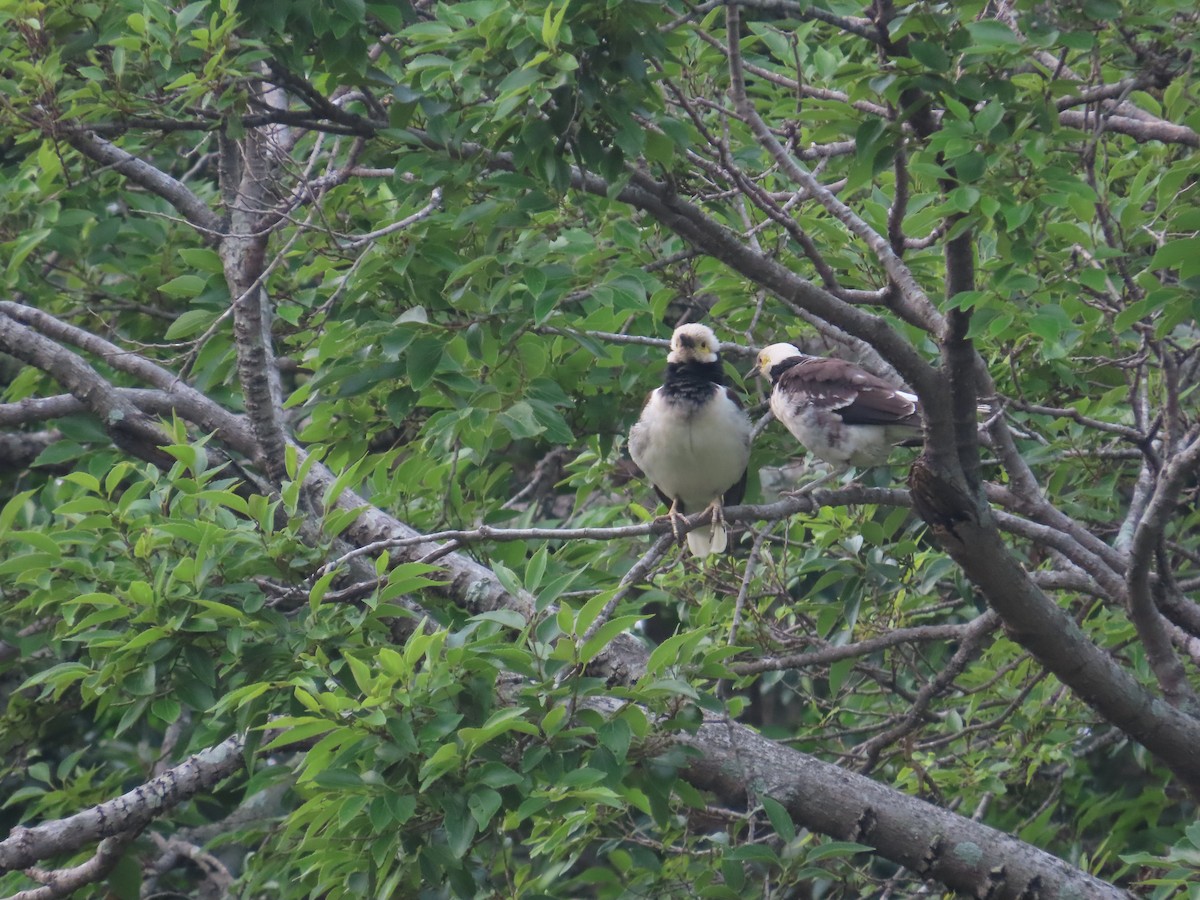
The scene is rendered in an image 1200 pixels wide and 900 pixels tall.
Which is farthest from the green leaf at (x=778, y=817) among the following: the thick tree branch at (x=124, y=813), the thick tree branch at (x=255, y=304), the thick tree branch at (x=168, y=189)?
the thick tree branch at (x=168, y=189)

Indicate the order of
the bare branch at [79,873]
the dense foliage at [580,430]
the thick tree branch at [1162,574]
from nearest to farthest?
the dense foliage at [580,430]
the thick tree branch at [1162,574]
the bare branch at [79,873]

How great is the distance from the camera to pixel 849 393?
4.68 metres

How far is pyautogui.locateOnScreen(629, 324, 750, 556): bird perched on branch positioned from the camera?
477cm

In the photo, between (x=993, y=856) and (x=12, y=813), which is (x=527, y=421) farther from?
(x=12, y=813)

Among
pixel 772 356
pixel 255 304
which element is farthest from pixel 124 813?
pixel 772 356

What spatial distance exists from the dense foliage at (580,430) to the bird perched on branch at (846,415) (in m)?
0.17

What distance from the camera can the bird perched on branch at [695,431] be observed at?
15.6ft

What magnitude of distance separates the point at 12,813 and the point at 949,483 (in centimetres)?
470

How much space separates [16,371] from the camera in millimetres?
6699

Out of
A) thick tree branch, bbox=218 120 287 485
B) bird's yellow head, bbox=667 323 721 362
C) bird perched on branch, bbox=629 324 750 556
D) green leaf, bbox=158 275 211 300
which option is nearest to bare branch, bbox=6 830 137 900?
thick tree branch, bbox=218 120 287 485

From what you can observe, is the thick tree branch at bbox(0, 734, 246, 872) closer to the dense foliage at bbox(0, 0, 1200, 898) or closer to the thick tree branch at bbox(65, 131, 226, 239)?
the dense foliage at bbox(0, 0, 1200, 898)

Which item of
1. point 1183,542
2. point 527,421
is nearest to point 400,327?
point 527,421

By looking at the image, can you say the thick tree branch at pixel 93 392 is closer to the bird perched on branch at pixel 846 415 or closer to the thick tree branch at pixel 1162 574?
the bird perched on branch at pixel 846 415

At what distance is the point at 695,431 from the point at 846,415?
0.51 m
